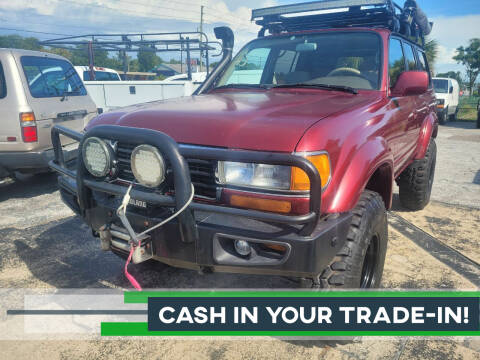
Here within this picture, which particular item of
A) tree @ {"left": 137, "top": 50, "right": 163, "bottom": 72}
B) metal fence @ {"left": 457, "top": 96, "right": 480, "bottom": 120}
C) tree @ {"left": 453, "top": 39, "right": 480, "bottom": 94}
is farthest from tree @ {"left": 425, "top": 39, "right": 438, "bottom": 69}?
tree @ {"left": 137, "top": 50, "right": 163, "bottom": 72}

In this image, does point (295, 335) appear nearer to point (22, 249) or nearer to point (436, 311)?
point (436, 311)

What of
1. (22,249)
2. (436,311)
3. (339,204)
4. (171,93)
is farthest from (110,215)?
(171,93)

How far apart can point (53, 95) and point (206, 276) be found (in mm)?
3511

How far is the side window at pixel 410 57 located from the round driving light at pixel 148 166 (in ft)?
9.41

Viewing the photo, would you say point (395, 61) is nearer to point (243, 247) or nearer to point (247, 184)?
point (247, 184)

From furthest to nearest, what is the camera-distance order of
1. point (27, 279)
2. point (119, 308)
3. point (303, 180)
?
point (27, 279) → point (119, 308) → point (303, 180)

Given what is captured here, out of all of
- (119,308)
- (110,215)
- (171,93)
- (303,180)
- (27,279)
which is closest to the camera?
(303,180)

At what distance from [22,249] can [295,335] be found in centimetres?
260

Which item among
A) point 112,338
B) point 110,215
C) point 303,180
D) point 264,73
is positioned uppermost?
point 264,73

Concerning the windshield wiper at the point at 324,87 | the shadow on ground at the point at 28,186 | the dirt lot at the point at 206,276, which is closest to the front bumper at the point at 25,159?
the dirt lot at the point at 206,276

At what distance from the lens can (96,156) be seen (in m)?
2.08

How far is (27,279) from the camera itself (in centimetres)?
293

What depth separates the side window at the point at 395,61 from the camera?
2.95m

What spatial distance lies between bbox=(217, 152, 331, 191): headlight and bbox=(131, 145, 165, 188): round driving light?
29cm
